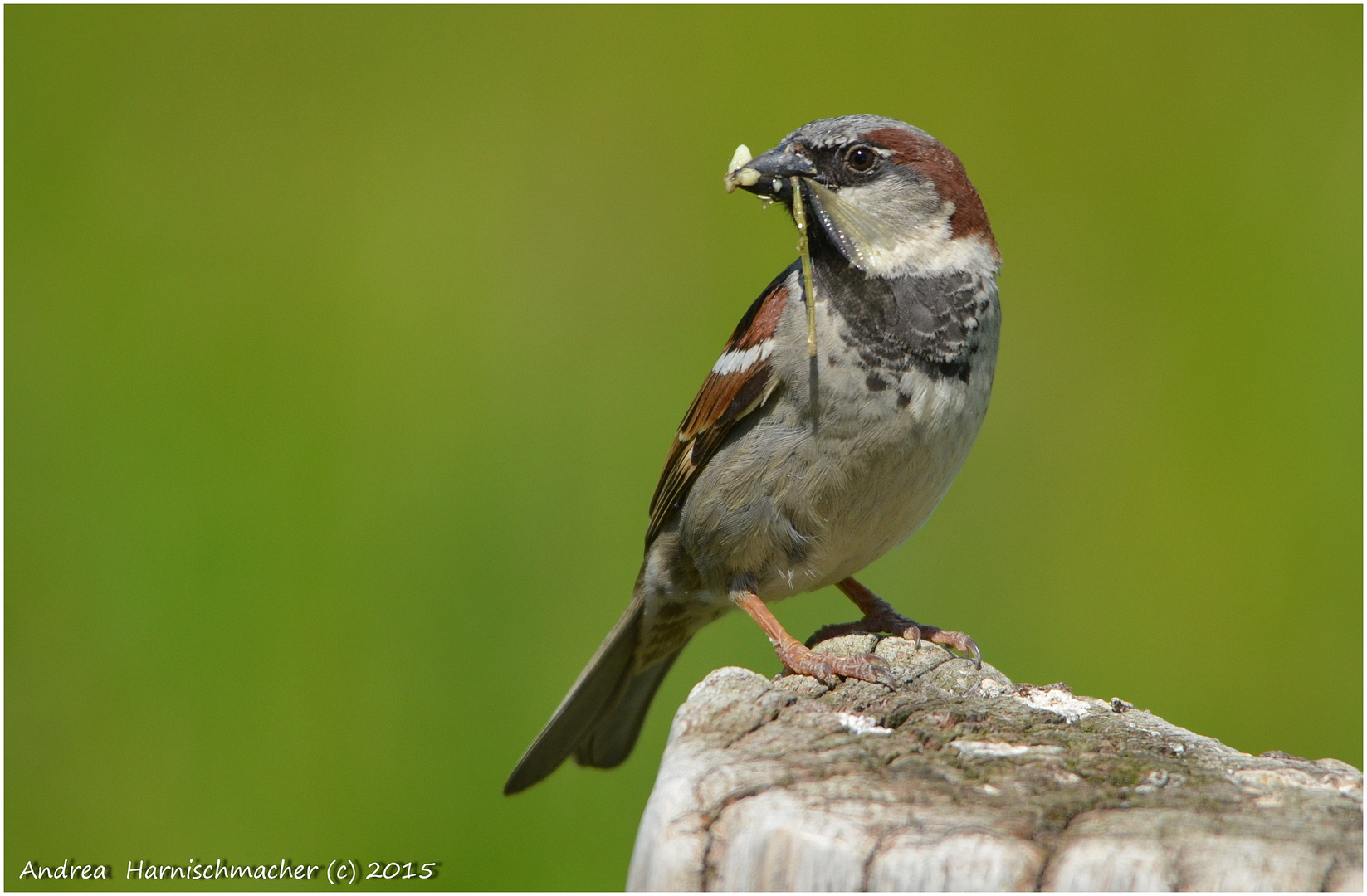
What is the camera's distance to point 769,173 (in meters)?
2.86

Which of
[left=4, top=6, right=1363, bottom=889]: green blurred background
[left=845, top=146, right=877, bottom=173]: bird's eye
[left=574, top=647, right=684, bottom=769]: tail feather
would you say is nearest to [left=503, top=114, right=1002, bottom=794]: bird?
[left=845, top=146, right=877, bottom=173]: bird's eye

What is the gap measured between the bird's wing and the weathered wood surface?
0.98m

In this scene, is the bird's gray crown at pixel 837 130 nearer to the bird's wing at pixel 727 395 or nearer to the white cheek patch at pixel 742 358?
the bird's wing at pixel 727 395

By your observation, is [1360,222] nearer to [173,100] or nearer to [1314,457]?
[1314,457]

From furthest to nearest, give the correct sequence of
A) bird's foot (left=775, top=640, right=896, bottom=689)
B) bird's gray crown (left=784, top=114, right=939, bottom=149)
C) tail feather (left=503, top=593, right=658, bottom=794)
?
tail feather (left=503, top=593, right=658, bottom=794) → bird's gray crown (left=784, top=114, right=939, bottom=149) → bird's foot (left=775, top=640, right=896, bottom=689)

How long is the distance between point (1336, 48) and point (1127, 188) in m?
1.30

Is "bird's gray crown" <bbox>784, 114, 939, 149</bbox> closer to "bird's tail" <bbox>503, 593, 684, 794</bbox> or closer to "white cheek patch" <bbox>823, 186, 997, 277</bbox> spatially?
"white cheek patch" <bbox>823, 186, 997, 277</bbox>

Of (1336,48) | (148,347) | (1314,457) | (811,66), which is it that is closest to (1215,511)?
(1314,457)

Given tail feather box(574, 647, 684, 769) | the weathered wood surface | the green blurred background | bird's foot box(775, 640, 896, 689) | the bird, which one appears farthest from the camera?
the green blurred background

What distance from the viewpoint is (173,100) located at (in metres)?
5.95

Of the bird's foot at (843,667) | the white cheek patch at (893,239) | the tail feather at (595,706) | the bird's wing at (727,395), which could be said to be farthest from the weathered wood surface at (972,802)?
the tail feather at (595,706)

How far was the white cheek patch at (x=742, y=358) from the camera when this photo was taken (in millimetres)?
2949

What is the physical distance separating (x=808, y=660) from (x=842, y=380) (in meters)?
0.63

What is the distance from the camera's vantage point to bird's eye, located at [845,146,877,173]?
291cm
